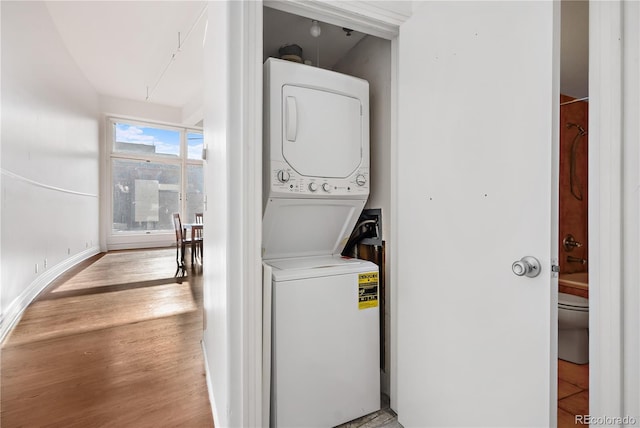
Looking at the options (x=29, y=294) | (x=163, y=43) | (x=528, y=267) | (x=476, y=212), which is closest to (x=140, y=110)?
(x=163, y=43)

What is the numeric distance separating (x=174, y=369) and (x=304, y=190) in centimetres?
150

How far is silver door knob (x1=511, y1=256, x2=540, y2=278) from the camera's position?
0.91m

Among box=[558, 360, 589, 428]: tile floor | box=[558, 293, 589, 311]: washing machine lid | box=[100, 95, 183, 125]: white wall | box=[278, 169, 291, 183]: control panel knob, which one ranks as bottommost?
box=[558, 360, 589, 428]: tile floor

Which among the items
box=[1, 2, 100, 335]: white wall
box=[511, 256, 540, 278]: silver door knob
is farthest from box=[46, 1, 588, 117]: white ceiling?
box=[511, 256, 540, 278]: silver door knob

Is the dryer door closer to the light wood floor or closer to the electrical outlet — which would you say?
the electrical outlet

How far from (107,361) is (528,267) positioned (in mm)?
2520

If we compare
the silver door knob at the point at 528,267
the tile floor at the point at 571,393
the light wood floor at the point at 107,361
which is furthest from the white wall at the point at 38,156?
the tile floor at the point at 571,393

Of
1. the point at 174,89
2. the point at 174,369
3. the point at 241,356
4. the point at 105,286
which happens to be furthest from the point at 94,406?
the point at 174,89

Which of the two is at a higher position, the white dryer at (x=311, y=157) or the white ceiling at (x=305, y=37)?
the white ceiling at (x=305, y=37)

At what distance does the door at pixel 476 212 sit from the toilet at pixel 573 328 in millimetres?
1485

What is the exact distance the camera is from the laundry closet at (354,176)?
1.57 m

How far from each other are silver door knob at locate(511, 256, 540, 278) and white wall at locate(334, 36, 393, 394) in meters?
0.76

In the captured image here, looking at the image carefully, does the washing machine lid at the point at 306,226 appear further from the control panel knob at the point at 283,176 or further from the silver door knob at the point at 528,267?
the silver door knob at the point at 528,267
